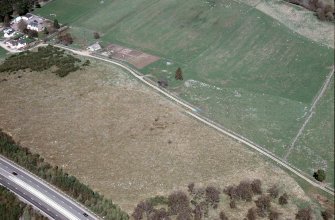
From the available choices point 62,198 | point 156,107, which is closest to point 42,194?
point 62,198

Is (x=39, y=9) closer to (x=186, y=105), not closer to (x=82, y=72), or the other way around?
(x=82, y=72)

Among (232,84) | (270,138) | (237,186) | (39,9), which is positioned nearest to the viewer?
(237,186)

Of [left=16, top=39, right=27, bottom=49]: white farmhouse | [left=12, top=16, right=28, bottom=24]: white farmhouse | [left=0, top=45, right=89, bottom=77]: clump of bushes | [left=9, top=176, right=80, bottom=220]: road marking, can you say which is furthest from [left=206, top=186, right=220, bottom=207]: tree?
[left=12, top=16, right=28, bottom=24]: white farmhouse

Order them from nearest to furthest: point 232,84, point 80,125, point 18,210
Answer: point 18,210 → point 80,125 → point 232,84

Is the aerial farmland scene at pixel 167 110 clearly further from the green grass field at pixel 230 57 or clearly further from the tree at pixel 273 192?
the green grass field at pixel 230 57

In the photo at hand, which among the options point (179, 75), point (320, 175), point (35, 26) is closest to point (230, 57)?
Answer: point (179, 75)

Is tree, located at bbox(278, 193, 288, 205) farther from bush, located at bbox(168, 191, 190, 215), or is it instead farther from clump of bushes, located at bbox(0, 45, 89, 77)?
clump of bushes, located at bbox(0, 45, 89, 77)

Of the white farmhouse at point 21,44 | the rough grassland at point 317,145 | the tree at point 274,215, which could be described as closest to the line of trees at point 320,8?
the rough grassland at point 317,145
